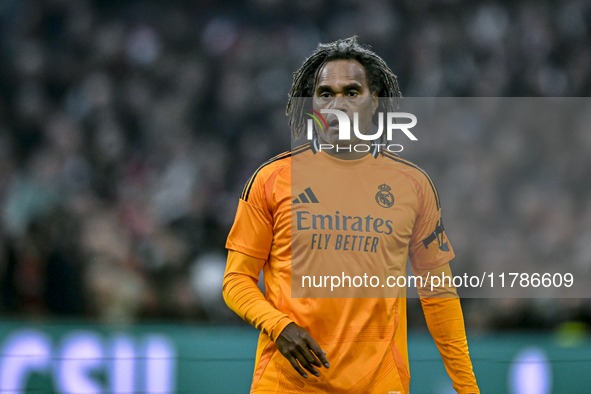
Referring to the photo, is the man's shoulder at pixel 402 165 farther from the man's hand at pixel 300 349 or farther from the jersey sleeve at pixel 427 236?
the man's hand at pixel 300 349

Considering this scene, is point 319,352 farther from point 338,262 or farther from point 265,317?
point 338,262

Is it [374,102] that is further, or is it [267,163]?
[374,102]

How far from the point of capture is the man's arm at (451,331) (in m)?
2.23

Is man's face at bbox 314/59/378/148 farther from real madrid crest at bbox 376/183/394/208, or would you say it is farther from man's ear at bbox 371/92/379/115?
real madrid crest at bbox 376/183/394/208

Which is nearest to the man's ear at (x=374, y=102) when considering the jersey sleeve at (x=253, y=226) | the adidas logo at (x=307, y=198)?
the adidas logo at (x=307, y=198)

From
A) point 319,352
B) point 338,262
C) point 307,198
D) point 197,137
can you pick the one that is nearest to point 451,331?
point 338,262

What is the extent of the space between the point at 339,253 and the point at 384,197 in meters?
0.29

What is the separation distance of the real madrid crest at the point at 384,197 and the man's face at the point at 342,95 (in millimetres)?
216

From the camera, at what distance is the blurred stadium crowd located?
3.67 meters

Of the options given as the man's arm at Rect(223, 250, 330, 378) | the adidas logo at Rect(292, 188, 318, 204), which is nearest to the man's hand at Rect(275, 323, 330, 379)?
the man's arm at Rect(223, 250, 330, 378)

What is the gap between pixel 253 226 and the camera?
210 centimetres

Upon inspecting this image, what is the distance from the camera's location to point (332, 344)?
2029 mm

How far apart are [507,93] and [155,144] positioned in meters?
3.18

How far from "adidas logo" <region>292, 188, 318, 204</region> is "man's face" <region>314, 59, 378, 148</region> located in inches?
8.9
